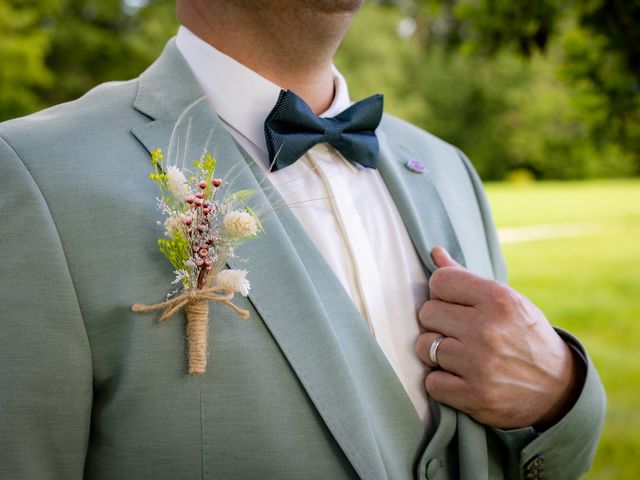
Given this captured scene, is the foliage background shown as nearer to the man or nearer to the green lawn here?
the man

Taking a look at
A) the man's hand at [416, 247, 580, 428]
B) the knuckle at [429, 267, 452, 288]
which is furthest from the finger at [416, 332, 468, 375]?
the knuckle at [429, 267, 452, 288]

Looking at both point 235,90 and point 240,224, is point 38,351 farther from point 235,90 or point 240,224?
point 235,90

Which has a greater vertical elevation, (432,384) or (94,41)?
(432,384)

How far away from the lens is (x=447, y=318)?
1.78 metres

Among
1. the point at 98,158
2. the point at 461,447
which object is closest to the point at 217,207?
the point at 98,158

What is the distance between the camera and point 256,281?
1593 mm

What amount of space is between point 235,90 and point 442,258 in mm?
653

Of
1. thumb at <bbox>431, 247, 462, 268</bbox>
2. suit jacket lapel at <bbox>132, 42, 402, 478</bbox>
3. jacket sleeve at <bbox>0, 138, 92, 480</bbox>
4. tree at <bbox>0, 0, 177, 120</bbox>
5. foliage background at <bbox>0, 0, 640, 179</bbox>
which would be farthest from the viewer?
tree at <bbox>0, 0, 177, 120</bbox>

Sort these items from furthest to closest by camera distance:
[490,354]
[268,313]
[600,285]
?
1. [600,285]
2. [490,354]
3. [268,313]

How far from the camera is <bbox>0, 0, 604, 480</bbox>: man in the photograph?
4.80 feet

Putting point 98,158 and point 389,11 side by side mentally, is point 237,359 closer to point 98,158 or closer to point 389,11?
point 98,158

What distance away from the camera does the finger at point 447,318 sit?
1755mm

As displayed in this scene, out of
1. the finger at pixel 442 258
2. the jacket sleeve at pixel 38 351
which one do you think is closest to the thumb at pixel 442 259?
the finger at pixel 442 258

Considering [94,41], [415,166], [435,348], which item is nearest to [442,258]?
[435,348]
